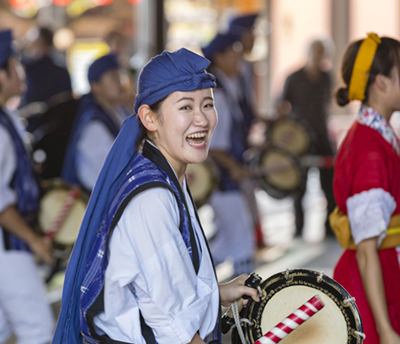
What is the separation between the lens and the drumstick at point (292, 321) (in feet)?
5.41

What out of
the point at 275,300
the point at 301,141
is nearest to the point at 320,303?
the point at 275,300

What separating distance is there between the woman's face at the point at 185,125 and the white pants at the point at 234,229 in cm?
316

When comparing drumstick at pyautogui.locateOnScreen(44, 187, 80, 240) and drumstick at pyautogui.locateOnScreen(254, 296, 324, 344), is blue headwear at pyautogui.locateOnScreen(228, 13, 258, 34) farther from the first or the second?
drumstick at pyautogui.locateOnScreen(254, 296, 324, 344)

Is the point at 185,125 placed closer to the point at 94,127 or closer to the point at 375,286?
the point at 375,286

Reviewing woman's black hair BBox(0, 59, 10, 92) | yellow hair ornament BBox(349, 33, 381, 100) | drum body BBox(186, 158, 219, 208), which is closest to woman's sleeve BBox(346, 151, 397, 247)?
yellow hair ornament BBox(349, 33, 381, 100)

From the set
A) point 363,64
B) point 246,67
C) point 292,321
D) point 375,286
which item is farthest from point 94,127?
point 292,321

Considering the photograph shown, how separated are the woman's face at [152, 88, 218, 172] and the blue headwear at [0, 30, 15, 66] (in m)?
1.72

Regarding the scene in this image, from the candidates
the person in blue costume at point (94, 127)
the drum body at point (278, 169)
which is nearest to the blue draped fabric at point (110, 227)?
the person in blue costume at point (94, 127)

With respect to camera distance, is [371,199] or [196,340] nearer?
[196,340]

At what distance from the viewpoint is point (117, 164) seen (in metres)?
1.78

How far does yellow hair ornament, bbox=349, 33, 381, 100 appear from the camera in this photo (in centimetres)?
223

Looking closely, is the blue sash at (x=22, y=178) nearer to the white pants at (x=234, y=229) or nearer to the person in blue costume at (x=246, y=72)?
the white pants at (x=234, y=229)

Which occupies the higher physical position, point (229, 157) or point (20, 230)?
point (20, 230)

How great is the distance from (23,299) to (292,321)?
5.90 ft
